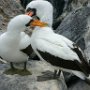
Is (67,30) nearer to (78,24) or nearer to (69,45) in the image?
(78,24)

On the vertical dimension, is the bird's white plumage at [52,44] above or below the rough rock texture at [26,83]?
above

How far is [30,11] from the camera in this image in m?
8.56

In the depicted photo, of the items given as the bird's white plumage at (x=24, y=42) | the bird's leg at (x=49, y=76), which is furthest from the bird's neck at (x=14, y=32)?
the bird's leg at (x=49, y=76)

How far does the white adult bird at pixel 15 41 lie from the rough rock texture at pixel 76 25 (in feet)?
5.99

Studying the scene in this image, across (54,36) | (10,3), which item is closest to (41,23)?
(54,36)

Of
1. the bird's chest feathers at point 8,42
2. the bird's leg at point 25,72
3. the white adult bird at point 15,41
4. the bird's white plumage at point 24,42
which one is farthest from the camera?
the bird's leg at point 25,72

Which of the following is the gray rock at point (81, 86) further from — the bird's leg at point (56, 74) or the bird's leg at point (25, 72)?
the bird's leg at point (25, 72)

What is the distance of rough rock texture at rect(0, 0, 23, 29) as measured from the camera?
1130 cm

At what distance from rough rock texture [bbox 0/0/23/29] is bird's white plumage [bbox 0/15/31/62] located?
2.76m

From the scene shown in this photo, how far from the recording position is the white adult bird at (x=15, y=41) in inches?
323

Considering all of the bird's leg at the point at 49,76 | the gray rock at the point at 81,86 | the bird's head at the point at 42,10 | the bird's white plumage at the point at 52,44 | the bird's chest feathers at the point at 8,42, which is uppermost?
the bird's head at the point at 42,10

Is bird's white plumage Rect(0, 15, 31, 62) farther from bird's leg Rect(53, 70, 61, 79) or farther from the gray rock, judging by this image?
the gray rock

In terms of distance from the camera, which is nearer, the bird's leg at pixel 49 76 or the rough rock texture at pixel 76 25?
the bird's leg at pixel 49 76

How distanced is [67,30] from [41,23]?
2208 millimetres
